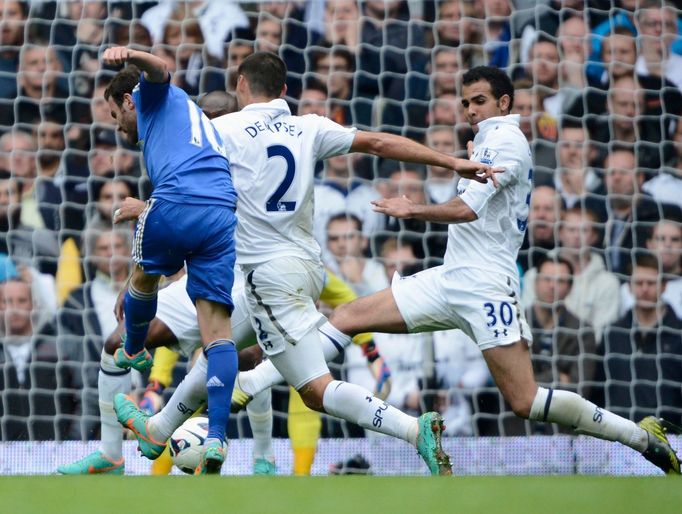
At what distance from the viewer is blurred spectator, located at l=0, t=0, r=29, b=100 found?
326 inches

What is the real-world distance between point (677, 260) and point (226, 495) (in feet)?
16.1

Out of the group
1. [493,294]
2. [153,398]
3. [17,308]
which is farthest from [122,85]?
[17,308]

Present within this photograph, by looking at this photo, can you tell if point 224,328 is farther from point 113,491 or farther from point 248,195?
point 113,491

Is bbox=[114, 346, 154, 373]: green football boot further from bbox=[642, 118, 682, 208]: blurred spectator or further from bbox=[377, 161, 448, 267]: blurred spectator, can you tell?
bbox=[642, 118, 682, 208]: blurred spectator

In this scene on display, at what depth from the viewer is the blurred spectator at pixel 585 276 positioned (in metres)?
7.61

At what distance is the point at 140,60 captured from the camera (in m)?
4.77

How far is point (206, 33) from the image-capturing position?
8.31 m

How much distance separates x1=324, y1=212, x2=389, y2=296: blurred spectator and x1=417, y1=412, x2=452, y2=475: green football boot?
8.84 feet

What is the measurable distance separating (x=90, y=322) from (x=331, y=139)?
287 centimetres

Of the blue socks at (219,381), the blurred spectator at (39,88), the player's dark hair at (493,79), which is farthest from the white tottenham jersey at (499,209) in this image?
the blurred spectator at (39,88)

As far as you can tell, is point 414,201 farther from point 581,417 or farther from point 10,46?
point 10,46

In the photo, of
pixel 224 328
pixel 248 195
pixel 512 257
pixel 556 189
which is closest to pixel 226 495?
pixel 224 328

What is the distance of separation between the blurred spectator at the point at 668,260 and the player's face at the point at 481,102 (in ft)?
7.17

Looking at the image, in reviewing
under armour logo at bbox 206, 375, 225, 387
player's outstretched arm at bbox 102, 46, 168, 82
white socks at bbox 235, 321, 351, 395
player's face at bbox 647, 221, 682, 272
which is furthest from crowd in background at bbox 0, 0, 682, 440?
player's outstretched arm at bbox 102, 46, 168, 82
